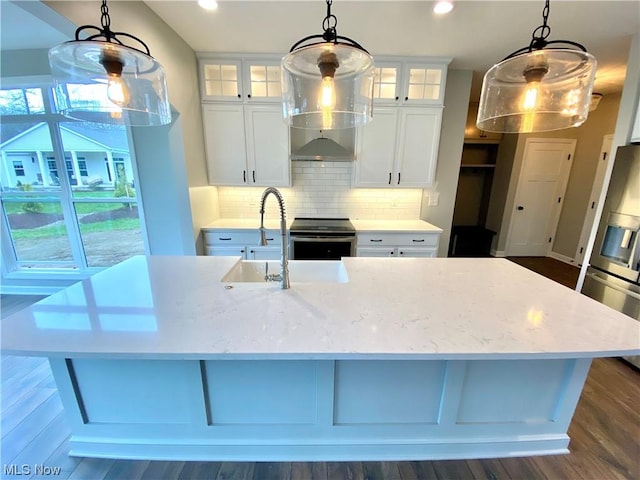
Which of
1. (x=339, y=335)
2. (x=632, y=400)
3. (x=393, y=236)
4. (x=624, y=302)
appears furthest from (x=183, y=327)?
(x=624, y=302)

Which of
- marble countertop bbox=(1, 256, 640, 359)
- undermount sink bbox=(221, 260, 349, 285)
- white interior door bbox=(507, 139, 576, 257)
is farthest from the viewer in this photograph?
white interior door bbox=(507, 139, 576, 257)

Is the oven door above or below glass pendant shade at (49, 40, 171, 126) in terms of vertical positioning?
below

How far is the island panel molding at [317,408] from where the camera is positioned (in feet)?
4.03

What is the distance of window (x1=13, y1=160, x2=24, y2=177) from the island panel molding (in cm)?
346

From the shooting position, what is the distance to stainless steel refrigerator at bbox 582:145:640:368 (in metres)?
2.12

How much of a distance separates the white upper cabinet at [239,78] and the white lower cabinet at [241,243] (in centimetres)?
150

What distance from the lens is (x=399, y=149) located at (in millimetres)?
3061

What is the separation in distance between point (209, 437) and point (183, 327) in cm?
72

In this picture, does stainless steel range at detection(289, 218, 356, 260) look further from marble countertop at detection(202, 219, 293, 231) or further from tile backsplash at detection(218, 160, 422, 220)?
tile backsplash at detection(218, 160, 422, 220)

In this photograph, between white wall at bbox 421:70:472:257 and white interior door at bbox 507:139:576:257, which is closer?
white wall at bbox 421:70:472:257

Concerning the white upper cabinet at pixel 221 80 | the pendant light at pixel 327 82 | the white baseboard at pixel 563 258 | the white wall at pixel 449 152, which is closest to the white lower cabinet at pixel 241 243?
the white upper cabinet at pixel 221 80

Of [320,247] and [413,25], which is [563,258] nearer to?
[320,247]

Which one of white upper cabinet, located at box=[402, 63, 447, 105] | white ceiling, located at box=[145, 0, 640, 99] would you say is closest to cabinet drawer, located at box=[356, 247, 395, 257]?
white upper cabinet, located at box=[402, 63, 447, 105]

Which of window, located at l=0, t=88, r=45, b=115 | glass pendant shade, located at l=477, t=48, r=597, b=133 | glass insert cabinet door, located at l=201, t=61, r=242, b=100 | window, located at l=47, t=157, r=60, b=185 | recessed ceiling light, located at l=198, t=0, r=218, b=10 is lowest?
window, located at l=47, t=157, r=60, b=185
